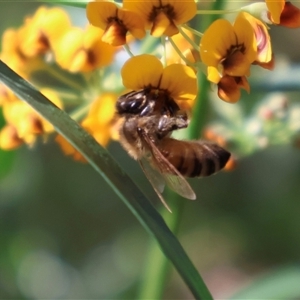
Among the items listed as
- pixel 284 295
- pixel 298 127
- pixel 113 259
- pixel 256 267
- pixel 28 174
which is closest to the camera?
pixel 298 127

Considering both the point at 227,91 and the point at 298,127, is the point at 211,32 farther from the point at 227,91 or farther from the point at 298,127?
the point at 298,127

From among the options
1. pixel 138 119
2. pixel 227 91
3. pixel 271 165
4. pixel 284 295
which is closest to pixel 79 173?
pixel 271 165

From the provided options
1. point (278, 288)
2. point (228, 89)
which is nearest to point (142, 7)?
point (228, 89)

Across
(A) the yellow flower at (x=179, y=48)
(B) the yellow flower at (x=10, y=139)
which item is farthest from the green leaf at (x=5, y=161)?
(A) the yellow flower at (x=179, y=48)

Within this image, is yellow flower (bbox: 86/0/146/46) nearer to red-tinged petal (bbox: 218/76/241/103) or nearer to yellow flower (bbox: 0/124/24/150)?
red-tinged petal (bbox: 218/76/241/103)

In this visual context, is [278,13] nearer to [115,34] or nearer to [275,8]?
[275,8]

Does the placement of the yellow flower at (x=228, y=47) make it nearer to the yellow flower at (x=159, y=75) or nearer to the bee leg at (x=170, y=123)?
the yellow flower at (x=159, y=75)

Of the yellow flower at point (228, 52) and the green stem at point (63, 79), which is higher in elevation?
the yellow flower at point (228, 52)
